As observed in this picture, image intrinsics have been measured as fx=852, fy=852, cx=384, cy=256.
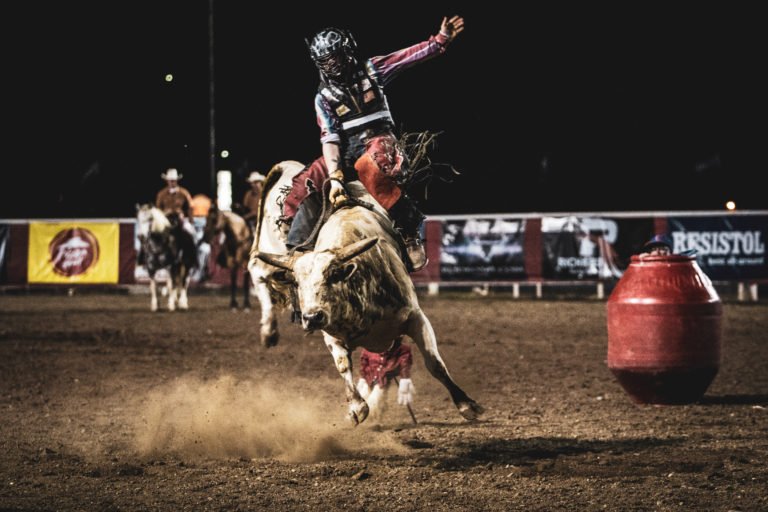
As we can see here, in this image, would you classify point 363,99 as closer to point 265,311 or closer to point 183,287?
point 265,311

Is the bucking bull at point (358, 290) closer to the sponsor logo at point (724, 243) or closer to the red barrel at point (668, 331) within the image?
the red barrel at point (668, 331)

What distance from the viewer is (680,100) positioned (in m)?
36.9

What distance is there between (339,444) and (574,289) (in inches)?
699

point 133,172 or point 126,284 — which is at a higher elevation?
point 133,172

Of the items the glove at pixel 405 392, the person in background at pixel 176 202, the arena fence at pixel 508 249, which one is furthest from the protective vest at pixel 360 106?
the arena fence at pixel 508 249

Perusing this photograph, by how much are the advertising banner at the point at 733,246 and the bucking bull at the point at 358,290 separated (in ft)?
44.6

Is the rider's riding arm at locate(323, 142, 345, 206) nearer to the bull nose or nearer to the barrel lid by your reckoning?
the bull nose

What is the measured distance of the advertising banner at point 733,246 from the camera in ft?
56.9

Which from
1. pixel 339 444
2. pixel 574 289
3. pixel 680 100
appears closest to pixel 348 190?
pixel 339 444

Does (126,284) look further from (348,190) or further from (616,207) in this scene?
(616,207)

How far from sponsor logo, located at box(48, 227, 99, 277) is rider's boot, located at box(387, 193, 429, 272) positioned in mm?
15230

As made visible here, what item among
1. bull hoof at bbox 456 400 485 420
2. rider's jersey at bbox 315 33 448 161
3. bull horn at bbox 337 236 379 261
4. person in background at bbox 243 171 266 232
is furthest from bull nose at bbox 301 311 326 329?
person in background at bbox 243 171 266 232

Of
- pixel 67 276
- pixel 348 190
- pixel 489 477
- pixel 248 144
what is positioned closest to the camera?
pixel 489 477

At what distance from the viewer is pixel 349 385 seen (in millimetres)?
4941
